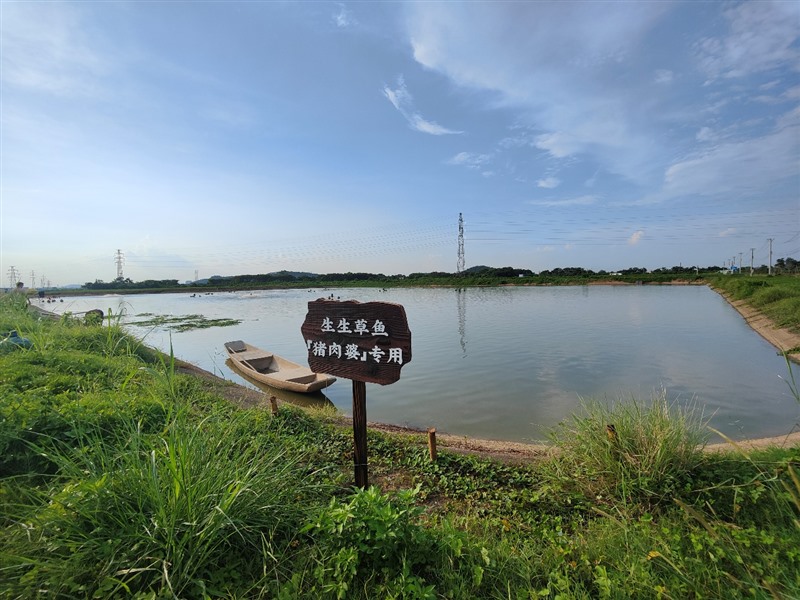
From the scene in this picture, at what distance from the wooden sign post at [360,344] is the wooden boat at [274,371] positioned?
5.54 meters

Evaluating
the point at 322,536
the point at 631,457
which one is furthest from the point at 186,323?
the point at 631,457

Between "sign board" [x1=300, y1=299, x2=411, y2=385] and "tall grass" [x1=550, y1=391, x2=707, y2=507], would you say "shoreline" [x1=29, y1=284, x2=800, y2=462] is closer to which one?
"tall grass" [x1=550, y1=391, x2=707, y2=507]

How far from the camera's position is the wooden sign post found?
291 cm

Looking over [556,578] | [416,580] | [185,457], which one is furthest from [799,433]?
[185,457]

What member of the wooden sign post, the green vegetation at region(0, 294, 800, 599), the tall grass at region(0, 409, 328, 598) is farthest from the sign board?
the tall grass at region(0, 409, 328, 598)

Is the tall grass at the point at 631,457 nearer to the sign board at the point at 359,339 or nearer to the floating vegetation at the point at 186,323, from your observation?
the sign board at the point at 359,339

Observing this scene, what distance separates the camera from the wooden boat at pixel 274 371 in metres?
9.25

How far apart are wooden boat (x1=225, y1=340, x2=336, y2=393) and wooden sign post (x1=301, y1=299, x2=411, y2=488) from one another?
218 inches

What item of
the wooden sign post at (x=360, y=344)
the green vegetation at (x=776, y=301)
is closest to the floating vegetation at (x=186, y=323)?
the wooden sign post at (x=360, y=344)

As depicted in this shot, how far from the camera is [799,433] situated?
6.09 metres

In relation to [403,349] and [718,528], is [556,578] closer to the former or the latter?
[718,528]

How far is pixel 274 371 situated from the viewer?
1129cm

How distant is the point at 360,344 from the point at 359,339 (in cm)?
4

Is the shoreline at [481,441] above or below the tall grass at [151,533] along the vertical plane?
below
